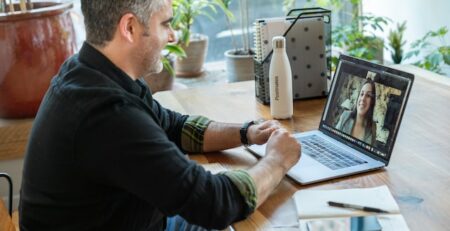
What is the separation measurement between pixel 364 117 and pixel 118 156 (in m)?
0.65

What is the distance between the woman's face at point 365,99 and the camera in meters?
1.47

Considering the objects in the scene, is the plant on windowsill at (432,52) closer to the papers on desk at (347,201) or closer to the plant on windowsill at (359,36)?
the plant on windowsill at (359,36)

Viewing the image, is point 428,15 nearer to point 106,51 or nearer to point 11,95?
point 11,95

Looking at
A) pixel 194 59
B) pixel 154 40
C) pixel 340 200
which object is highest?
pixel 154 40

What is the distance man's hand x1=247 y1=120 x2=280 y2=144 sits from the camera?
1.59 metres

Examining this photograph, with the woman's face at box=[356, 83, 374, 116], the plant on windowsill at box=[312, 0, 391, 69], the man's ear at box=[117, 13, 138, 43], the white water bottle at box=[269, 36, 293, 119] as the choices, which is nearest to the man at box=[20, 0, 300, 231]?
the man's ear at box=[117, 13, 138, 43]

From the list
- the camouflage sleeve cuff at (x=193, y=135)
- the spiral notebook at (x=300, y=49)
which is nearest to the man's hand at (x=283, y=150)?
the camouflage sleeve cuff at (x=193, y=135)

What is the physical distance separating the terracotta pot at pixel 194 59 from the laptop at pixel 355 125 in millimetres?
2094

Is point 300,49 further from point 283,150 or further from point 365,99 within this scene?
point 283,150

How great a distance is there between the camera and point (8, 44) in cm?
243

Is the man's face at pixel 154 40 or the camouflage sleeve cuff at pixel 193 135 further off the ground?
the man's face at pixel 154 40

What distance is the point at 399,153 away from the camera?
4.89 feet

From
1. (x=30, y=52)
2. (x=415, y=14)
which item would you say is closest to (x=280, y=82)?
(x=30, y=52)

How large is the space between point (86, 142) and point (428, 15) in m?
2.53
